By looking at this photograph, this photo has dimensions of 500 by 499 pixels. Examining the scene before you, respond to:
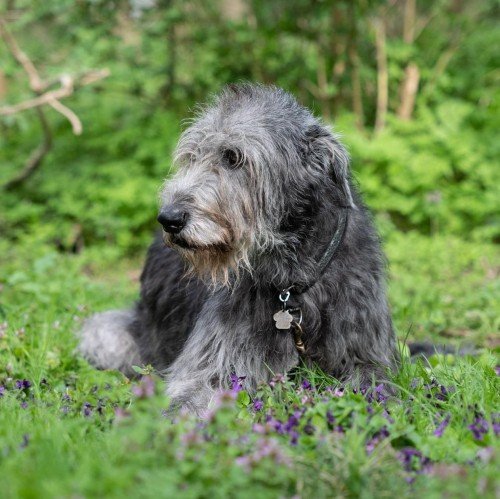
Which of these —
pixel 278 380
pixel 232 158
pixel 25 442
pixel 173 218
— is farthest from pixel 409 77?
pixel 25 442

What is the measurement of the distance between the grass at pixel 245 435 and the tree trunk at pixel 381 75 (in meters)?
5.24

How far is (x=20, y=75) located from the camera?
8.92m

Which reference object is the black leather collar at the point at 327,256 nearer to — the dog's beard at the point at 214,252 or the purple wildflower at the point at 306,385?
the dog's beard at the point at 214,252

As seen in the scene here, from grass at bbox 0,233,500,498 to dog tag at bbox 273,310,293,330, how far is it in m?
0.26

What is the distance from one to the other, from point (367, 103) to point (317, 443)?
25.6ft

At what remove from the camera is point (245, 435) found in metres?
2.53

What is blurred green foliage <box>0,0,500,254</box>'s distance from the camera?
8.62 meters

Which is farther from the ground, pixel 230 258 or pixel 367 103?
pixel 367 103

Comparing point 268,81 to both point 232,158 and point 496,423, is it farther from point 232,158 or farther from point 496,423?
point 496,423

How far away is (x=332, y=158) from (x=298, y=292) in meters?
0.68

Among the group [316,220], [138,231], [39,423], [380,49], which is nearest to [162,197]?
[316,220]

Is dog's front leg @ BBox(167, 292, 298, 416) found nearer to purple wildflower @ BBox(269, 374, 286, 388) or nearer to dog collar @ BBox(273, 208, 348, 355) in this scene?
dog collar @ BBox(273, 208, 348, 355)

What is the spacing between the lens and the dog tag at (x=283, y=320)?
11.5ft

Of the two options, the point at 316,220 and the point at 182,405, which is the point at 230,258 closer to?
the point at 316,220
